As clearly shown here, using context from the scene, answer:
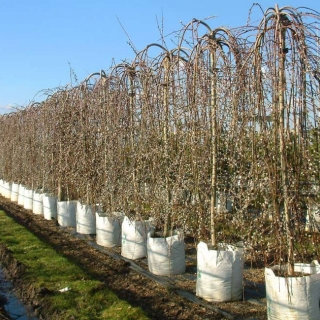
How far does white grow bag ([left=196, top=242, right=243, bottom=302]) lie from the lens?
4.03 metres

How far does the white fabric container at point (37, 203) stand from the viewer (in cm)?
974

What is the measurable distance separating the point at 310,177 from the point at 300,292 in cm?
82

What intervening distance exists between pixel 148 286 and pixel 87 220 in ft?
9.59

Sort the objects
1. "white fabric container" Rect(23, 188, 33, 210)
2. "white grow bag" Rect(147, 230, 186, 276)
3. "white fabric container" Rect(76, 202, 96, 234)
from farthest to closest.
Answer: "white fabric container" Rect(23, 188, 33, 210), "white fabric container" Rect(76, 202, 96, 234), "white grow bag" Rect(147, 230, 186, 276)

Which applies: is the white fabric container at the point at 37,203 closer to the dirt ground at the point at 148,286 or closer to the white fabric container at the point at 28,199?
the white fabric container at the point at 28,199

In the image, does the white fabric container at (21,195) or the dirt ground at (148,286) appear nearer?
the dirt ground at (148,286)

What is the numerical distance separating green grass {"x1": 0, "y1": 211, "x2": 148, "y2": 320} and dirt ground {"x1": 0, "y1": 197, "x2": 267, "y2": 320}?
0.12m

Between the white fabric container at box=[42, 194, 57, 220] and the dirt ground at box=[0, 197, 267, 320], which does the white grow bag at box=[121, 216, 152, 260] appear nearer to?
the dirt ground at box=[0, 197, 267, 320]

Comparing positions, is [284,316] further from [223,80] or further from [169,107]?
[169,107]

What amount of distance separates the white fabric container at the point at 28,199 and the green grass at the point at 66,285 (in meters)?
3.84

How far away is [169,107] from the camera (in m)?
5.05

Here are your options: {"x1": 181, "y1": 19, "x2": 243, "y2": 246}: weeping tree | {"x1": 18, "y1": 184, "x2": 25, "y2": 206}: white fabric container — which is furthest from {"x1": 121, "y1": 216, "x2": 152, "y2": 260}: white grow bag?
{"x1": 18, "y1": 184, "x2": 25, "y2": 206}: white fabric container

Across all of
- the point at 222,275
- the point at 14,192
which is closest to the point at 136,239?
the point at 222,275

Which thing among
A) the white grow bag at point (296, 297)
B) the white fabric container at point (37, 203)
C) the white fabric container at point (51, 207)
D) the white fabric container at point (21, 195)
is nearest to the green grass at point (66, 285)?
the white grow bag at point (296, 297)
